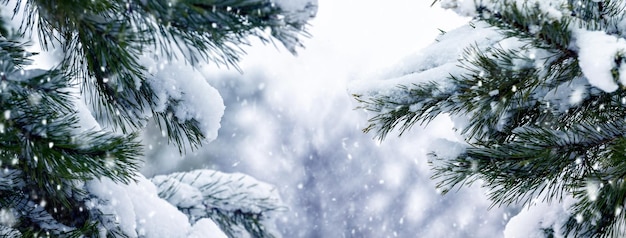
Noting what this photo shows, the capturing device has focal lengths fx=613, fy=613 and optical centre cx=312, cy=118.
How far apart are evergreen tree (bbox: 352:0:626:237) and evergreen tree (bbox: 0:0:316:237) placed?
47 cm

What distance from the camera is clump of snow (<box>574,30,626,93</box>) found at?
45.2 inches

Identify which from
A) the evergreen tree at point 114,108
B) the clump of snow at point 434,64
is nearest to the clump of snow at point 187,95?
the evergreen tree at point 114,108

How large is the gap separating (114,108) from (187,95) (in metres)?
0.18

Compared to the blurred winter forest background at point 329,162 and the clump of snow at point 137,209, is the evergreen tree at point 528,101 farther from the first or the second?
the blurred winter forest background at point 329,162

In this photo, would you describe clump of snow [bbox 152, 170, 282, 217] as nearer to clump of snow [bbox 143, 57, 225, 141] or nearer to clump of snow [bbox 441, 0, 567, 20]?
clump of snow [bbox 143, 57, 225, 141]

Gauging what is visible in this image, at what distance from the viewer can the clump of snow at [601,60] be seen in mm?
1147

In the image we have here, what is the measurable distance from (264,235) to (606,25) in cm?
130

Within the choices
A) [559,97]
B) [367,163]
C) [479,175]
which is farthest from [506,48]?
[367,163]

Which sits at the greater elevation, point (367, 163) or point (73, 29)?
point (73, 29)

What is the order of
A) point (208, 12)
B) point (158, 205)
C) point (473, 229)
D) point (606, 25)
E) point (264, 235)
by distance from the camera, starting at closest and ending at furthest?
point (208, 12) < point (606, 25) < point (158, 205) < point (264, 235) < point (473, 229)

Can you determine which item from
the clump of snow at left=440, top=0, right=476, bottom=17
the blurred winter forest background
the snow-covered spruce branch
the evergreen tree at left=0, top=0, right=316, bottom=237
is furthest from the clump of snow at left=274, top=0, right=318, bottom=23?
the blurred winter forest background

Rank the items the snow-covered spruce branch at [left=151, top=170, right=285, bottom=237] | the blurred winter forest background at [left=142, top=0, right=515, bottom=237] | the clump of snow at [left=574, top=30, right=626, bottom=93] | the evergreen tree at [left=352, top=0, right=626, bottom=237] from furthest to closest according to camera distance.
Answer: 1. the blurred winter forest background at [left=142, top=0, right=515, bottom=237]
2. the snow-covered spruce branch at [left=151, top=170, right=285, bottom=237]
3. the evergreen tree at [left=352, top=0, right=626, bottom=237]
4. the clump of snow at [left=574, top=30, right=626, bottom=93]

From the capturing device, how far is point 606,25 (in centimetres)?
146

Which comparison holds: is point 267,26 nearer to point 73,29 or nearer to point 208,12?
point 208,12
